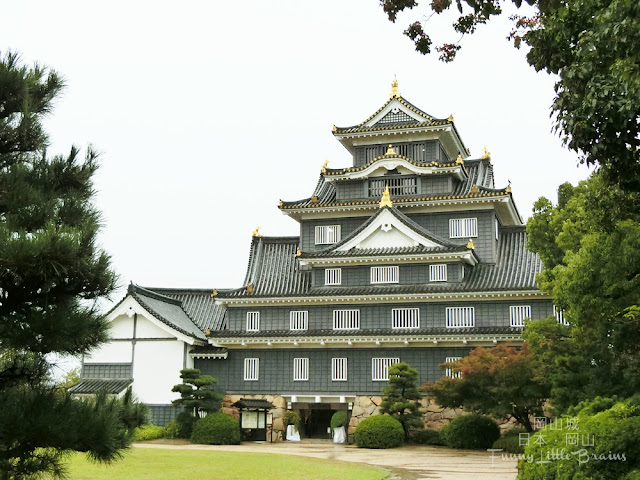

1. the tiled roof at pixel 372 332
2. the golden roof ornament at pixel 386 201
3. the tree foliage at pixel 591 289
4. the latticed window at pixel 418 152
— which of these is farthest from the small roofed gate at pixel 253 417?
the tree foliage at pixel 591 289

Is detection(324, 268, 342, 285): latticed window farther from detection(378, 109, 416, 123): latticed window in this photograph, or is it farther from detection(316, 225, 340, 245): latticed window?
detection(378, 109, 416, 123): latticed window

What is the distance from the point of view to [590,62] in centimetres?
911

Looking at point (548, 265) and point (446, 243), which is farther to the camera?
point (446, 243)

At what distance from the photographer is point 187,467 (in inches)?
795

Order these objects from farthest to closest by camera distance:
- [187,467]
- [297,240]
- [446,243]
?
[297,240], [446,243], [187,467]

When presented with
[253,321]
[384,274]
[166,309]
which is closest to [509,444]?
[384,274]

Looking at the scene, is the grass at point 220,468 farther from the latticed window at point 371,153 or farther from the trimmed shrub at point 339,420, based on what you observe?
the latticed window at point 371,153

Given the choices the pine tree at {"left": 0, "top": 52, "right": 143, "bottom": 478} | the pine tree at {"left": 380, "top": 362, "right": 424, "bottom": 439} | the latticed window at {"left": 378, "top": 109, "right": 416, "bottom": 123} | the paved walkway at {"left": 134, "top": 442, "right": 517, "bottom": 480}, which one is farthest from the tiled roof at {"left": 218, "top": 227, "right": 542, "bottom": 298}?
the pine tree at {"left": 0, "top": 52, "right": 143, "bottom": 478}

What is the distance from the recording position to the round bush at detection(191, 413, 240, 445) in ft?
104

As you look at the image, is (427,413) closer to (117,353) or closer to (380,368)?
(380,368)

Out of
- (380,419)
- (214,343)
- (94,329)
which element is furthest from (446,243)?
(94,329)

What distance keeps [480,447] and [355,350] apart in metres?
7.97

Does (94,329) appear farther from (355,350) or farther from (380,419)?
(355,350)

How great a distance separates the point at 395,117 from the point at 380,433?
56.5 ft
